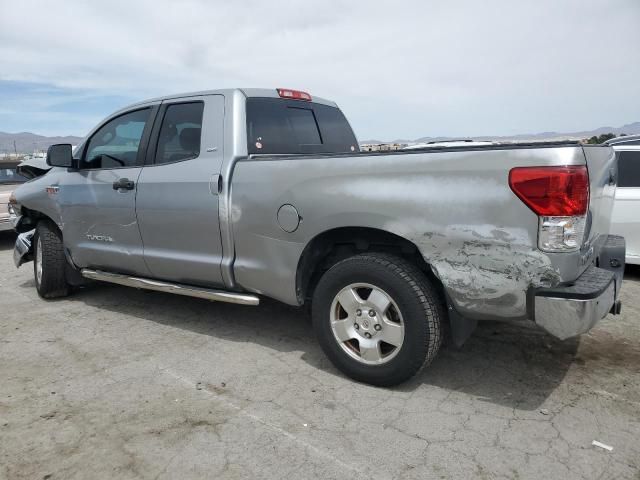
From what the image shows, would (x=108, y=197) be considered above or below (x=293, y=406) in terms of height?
above

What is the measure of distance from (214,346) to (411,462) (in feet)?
6.51

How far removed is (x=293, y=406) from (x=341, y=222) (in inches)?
44.0

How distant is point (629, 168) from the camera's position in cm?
576

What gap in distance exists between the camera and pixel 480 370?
11.5 feet

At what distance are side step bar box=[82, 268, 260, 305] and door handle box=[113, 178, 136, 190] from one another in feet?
2.53

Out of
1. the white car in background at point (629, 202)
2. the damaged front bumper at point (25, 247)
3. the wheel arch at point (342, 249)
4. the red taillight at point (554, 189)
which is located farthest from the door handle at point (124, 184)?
the white car in background at point (629, 202)

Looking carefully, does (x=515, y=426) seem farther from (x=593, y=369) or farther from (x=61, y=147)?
(x=61, y=147)

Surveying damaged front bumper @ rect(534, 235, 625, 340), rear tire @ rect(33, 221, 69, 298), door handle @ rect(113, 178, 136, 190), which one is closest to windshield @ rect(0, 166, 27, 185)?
rear tire @ rect(33, 221, 69, 298)

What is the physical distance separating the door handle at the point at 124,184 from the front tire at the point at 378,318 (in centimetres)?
193

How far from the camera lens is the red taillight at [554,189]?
2.50 metres

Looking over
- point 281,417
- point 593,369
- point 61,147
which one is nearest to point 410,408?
point 281,417

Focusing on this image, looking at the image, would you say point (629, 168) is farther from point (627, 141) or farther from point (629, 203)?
point (627, 141)

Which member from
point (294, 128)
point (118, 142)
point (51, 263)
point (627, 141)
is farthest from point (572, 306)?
point (627, 141)

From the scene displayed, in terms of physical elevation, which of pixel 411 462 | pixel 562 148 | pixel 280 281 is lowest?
pixel 411 462
